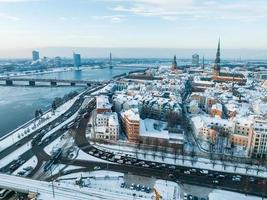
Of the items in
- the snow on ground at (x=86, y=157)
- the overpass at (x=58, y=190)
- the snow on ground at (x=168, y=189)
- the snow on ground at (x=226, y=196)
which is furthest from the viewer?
the snow on ground at (x=86, y=157)

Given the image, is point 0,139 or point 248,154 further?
point 0,139

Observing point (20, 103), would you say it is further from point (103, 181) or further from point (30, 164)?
point (103, 181)

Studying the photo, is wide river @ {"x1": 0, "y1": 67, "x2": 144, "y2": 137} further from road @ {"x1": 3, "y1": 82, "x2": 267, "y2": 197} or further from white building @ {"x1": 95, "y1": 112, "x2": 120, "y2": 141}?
white building @ {"x1": 95, "y1": 112, "x2": 120, "y2": 141}

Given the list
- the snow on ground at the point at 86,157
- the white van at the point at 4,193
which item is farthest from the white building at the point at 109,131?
the white van at the point at 4,193

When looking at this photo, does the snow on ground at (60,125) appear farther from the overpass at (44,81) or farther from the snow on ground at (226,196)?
the overpass at (44,81)

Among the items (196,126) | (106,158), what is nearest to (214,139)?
(196,126)

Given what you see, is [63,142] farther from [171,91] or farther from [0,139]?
[171,91]
